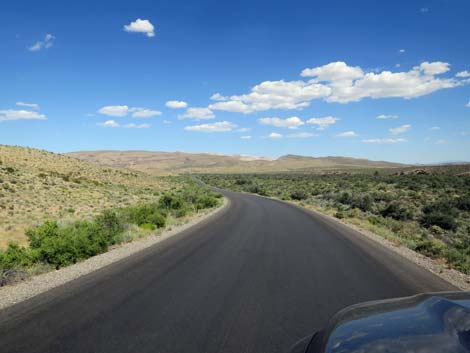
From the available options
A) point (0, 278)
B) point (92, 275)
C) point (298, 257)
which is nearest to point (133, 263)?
point (92, 275)

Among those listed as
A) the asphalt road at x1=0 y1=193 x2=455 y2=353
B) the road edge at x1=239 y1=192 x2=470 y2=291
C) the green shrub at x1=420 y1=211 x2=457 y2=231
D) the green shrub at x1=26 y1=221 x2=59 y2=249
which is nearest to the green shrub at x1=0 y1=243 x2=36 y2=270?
the green shrub at x1=26 y1=221 x2=59 y2=249

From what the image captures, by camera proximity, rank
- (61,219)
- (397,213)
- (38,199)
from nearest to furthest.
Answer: (61,219) < (397,213) < (38,199)

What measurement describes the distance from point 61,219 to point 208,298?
18977 millimetres

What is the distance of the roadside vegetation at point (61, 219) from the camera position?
383 inches

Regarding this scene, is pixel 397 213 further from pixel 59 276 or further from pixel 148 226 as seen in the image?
pixel 59 276

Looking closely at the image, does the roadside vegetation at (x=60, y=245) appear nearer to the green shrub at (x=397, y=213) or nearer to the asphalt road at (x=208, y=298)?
the asphalt road at (x=208, y=298)

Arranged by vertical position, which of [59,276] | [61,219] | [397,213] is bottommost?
[61,219]

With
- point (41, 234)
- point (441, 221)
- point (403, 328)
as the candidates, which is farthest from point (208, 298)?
point (441, 221)

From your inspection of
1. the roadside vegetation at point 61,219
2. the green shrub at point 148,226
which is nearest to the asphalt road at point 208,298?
the roadside vegetation at point 61,219

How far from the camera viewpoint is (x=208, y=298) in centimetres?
630

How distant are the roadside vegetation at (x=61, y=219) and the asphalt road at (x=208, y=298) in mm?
1870

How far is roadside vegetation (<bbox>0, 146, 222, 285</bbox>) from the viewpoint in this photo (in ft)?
31.9

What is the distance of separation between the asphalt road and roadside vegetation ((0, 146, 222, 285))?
1.87 m

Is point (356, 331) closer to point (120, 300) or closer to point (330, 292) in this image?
point (330, 292)
